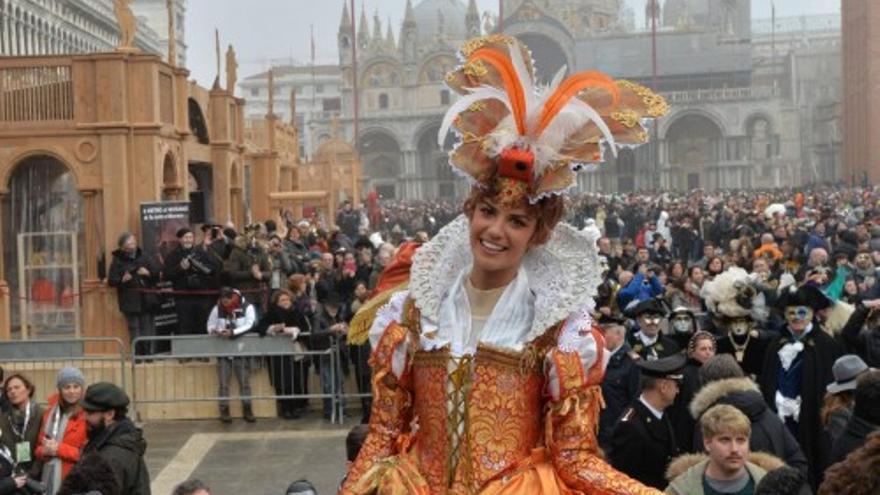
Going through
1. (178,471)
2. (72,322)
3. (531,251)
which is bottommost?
(178,471)

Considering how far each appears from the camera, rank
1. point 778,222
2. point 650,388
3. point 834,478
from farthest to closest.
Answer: point 778,222 → point 650,388 → point 834,478

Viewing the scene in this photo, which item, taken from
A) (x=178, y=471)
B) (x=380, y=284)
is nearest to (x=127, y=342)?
(x=178, y=471)

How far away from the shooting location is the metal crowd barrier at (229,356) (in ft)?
45.9

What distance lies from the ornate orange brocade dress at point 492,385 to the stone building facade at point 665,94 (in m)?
98.6

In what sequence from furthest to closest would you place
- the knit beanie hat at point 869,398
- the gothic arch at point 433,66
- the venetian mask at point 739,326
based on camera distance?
the gothic arch at point 433,66 < the venetian mask at point 739,326 < the knit beanie hat at point 869,398

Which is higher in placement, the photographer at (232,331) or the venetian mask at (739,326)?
the venetian mask at (739,326)

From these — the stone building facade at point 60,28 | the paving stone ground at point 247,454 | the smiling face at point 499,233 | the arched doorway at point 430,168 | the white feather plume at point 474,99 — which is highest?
the stone building facade at point 60,28

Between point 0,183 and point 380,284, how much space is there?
12270 mm

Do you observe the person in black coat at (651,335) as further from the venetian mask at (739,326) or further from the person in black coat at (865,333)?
the person in black coat at (865,333)

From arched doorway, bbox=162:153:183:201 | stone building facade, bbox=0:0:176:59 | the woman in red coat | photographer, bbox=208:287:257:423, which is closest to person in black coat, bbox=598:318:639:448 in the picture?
the woman in red coat

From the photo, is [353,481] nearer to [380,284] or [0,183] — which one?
[380,284]

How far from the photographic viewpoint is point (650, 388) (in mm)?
7402

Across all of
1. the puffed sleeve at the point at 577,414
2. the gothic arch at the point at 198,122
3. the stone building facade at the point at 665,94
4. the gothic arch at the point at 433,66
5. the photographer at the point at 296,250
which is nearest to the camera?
the puffed sleeve at the point at 577,414

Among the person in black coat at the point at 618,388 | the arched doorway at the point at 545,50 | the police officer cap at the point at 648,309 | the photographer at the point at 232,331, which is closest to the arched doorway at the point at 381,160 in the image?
the arched doorway at the point at 545,50
